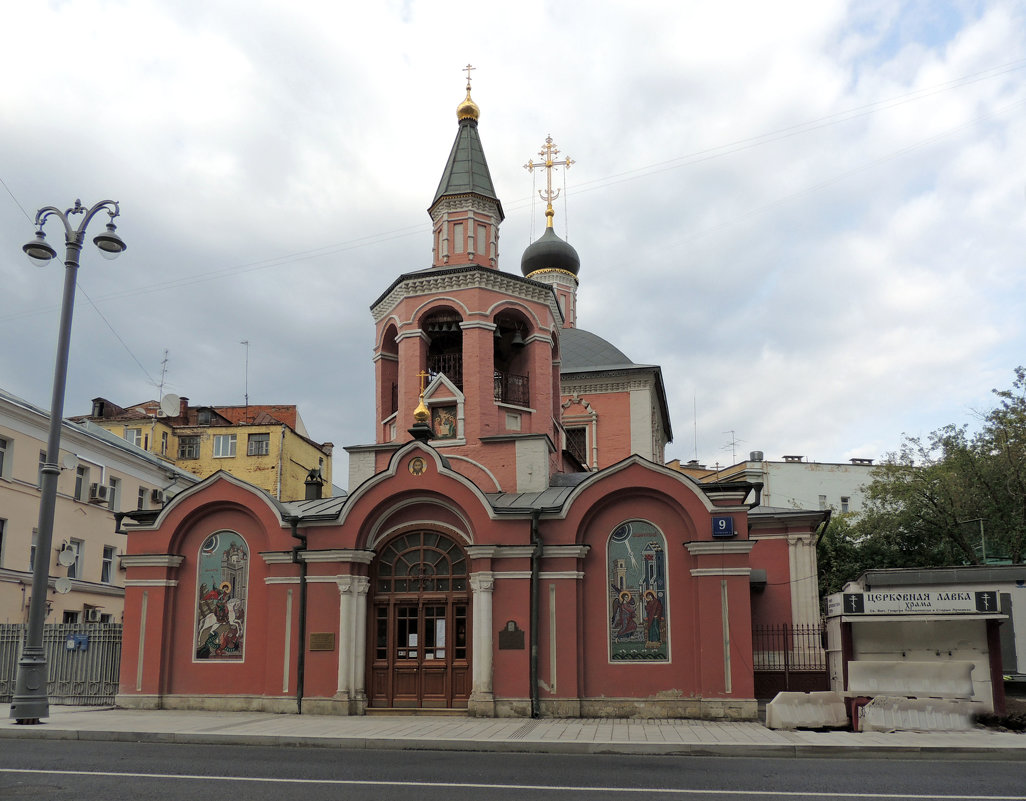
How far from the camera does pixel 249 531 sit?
19.6m

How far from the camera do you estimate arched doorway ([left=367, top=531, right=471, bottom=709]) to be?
18.2m

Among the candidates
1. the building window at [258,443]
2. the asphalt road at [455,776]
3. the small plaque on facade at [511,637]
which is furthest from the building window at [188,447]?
the asphalt road at [455,776]

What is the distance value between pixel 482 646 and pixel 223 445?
104ft

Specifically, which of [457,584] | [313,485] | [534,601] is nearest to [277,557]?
[457,584]

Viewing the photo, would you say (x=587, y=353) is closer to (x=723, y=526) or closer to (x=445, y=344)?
(x=445, y=344)

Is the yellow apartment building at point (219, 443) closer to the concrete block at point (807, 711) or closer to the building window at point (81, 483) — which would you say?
the building window at point (81, 483)

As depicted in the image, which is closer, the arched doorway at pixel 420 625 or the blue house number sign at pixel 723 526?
the blue house number sign at pixel 723 526

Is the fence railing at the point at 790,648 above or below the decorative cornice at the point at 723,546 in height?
below

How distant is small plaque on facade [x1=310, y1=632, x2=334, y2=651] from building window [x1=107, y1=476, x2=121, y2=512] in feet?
66.5

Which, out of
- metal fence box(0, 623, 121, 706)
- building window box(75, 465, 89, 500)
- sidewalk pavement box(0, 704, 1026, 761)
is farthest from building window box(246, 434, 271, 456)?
sidewalk pavement box(0, 704, 1026, 761)

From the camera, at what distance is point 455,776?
1038cm

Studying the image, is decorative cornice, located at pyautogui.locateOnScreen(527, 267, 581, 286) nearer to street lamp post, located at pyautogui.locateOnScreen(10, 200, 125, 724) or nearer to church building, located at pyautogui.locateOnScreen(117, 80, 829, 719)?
church building, located at pyautogui.locateOnScreen(117, 80, 829, 719)

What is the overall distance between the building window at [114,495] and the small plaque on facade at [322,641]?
2028 centimetres

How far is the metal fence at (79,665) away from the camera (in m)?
20.5
